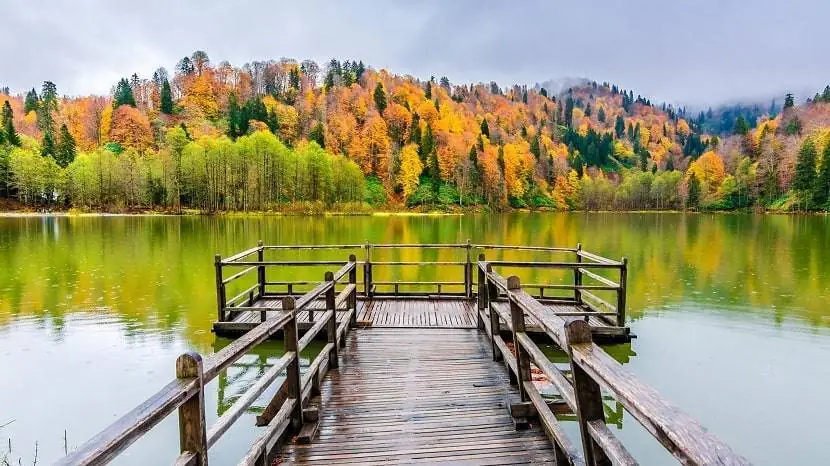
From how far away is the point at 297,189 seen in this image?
7431 cm

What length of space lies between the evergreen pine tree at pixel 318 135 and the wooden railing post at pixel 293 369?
334 feet

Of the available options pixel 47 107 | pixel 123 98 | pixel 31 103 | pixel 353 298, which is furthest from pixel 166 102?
pixel 353 298

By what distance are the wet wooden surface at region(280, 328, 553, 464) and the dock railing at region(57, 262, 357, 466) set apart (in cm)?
35

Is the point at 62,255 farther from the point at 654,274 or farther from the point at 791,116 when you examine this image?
the point at 791,116

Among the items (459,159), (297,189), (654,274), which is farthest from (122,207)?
(654,274)

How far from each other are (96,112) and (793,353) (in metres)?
130

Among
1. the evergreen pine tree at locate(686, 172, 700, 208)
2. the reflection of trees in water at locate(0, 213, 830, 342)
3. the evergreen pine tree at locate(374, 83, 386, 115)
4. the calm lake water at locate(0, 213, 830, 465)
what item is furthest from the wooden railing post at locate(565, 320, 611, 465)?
the evergreen pine tree at locate(374, 83, 386, 115)

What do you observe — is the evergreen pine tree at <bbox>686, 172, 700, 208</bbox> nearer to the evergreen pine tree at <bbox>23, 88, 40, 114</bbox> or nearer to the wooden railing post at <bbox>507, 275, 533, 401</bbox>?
the wooden railing post at <bbox>507, 275, 533, 401</bbox>

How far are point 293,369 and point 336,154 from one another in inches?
3904

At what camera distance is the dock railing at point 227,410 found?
1932 mm

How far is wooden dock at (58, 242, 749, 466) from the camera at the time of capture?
2.22 meters

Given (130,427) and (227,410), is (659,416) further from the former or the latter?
(227,410)

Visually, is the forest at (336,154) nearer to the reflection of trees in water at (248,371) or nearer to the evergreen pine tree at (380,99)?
the evergreen pine tree at (380,99)

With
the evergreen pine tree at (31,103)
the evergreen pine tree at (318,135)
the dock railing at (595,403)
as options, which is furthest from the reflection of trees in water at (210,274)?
the evergreen pine tree at (31,103)
